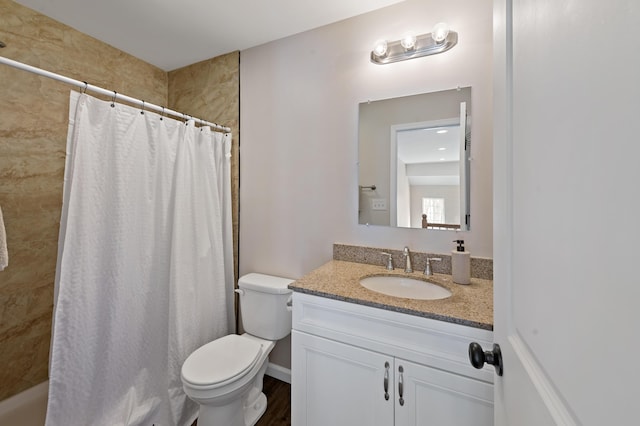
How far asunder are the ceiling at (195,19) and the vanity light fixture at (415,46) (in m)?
0.28

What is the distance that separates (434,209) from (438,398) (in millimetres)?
893

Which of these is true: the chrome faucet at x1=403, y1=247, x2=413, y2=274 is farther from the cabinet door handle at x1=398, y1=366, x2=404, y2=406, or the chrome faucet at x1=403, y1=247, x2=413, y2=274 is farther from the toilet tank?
the toilet tank

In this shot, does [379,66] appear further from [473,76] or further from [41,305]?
[41,305]

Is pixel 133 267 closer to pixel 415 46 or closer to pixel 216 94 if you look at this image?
pixel 216 94

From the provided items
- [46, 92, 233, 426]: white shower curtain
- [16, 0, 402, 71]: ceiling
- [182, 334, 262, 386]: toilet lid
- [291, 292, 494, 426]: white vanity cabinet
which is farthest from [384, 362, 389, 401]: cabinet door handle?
[16, 0, 402, 71]: ceiling

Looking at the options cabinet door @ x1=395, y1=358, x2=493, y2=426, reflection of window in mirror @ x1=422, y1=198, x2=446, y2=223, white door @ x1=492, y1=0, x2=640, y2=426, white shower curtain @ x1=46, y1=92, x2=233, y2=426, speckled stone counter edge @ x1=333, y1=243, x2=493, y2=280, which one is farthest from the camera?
reflection of window in mirror @ x1=422, y1=198, x2=446, y2=223

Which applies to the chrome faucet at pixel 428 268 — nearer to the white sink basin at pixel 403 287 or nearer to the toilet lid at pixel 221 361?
the white sink basin at pixel 403 287

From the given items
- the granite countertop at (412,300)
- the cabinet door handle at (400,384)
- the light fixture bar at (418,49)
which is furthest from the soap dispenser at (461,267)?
the light fixture bar at (418,49)

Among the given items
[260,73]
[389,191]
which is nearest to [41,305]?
[260,73]

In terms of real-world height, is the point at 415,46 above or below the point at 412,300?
above

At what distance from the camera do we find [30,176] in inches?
64.6

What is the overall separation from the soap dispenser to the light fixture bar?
3.54 feet

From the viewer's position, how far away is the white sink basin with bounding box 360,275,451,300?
1.32 meters

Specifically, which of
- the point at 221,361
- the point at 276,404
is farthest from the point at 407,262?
the point at 276,404
